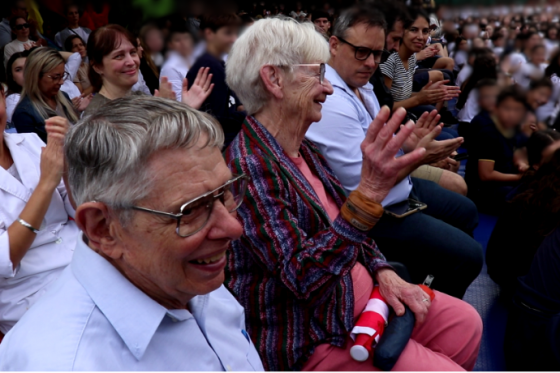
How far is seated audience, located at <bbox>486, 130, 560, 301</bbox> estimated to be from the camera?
208cm

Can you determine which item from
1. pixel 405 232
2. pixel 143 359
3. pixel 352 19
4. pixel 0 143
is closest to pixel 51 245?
pixel 0 143

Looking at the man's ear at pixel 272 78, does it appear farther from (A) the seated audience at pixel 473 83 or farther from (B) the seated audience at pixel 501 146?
(A) the seated audience at pixel 473 83

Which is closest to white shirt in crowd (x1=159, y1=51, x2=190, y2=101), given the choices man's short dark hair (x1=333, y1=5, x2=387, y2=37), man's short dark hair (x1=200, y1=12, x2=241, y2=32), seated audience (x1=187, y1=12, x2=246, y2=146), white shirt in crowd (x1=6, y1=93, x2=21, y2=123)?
seated audience (x1=187, y1=12, x2=246, y2=146)

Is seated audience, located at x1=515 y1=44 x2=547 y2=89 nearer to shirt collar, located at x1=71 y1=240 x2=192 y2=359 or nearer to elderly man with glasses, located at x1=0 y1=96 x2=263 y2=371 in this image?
elderly man with glasses, located at x1=0 y1=96 x2=263 y2=371

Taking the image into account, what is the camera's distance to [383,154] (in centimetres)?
118

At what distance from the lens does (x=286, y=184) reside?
1.42 meters

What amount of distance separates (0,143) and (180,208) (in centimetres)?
103

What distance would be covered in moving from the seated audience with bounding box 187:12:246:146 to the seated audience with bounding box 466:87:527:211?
1.61m

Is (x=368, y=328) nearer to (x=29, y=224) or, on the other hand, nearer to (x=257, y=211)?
(x=257, y=211)

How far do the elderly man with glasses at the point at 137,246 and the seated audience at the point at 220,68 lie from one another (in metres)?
1.79

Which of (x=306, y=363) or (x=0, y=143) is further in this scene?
(x=0, y=143)

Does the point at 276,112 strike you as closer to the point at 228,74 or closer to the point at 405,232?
the point at 228,74

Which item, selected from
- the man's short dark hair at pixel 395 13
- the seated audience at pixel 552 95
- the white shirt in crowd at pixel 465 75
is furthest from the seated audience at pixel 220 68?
the white shirt in crowd at pixel 465 75

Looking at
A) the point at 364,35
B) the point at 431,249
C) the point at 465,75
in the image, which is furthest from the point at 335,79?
the point at 465,75
